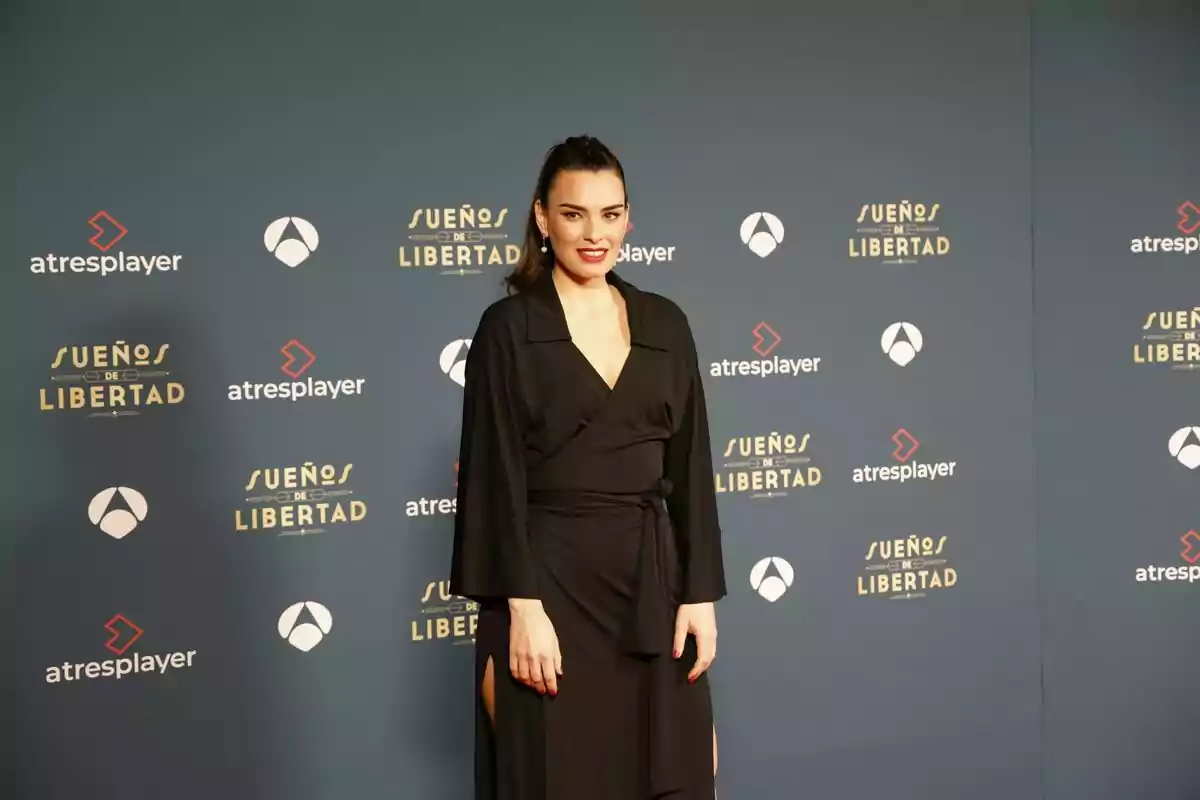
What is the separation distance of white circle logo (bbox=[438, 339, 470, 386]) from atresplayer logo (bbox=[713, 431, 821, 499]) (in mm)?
764

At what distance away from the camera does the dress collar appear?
198 centimetres

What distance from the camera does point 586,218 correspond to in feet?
6.52

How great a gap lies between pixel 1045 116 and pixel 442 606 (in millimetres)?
2232

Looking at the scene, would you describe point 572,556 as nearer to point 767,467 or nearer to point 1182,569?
point 767,467

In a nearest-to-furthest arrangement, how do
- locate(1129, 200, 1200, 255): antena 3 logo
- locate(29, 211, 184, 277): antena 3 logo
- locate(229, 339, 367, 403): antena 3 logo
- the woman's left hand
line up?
the woman's left hand < locate(29, 211, 184, 277): antena 3 logo < locate(229, 339, 367, 403): antena 3 logo < locate(1129, 200, 1200, 255): antena 3 logo

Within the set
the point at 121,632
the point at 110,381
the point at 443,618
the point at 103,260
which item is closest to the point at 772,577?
the point at 443,618

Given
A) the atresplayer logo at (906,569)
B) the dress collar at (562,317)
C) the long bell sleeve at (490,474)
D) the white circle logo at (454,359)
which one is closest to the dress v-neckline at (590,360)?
the dress collar at (562,317)

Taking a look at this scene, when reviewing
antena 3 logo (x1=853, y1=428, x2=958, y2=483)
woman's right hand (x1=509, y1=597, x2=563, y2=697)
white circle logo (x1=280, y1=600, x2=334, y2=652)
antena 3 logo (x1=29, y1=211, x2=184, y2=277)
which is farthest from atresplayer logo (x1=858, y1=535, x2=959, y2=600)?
antena 3 logo (x1=29, y1=211, x2=184, y2=277)

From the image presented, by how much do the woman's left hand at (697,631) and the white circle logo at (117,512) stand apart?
143cm

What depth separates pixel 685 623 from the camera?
Answer: 201 centimetres

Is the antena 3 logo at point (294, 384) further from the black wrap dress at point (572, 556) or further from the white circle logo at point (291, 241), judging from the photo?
the black wrap dress at point (572, 556)

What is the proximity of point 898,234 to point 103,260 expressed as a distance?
2.11 m

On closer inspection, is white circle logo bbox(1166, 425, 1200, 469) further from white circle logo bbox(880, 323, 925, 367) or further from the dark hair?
the dark hair

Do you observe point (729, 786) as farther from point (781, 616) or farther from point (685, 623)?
point (685, 623)
